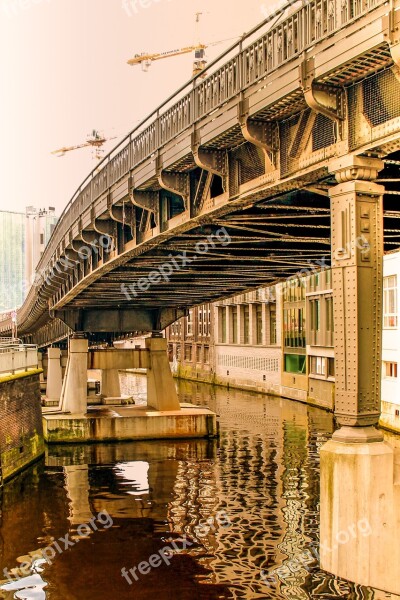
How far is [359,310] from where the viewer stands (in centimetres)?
1253

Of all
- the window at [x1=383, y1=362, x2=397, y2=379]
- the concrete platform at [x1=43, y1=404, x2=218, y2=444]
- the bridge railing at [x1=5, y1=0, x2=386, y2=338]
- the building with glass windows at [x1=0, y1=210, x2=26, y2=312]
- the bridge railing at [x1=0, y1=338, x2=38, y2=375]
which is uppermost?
the building with glass windows at [x1=0, y1=210, x2=26, y2=312]

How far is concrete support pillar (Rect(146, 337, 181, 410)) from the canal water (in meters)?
4.47

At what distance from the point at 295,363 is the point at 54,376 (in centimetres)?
2179

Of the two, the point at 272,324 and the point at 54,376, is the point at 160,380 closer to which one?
the point at 54,376

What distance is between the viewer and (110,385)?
211 ft

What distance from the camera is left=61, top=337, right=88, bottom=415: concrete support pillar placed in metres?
46.1

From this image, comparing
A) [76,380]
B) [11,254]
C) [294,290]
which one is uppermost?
[11,254]

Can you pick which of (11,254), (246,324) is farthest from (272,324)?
Answer: (11,254)

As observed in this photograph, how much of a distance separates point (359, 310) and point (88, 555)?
1287 centimetres

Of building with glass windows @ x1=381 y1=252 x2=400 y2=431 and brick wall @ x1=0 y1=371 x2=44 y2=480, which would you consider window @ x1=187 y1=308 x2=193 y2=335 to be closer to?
building with glass windows @ x1=381 y1=252 x2=400 y2=431

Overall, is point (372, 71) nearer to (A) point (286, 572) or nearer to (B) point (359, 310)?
(B) point (359, 310)

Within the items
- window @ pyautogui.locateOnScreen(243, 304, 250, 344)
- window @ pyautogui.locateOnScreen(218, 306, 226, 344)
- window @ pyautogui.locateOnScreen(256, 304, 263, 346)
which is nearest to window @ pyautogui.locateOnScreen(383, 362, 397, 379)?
window @ pyautogui.locateOnScreen(256, 304, 263, 346)

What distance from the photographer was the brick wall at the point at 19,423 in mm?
31625

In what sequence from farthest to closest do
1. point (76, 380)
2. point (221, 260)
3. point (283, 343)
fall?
point (283, 343), point (76, 380), point (221, 260)
